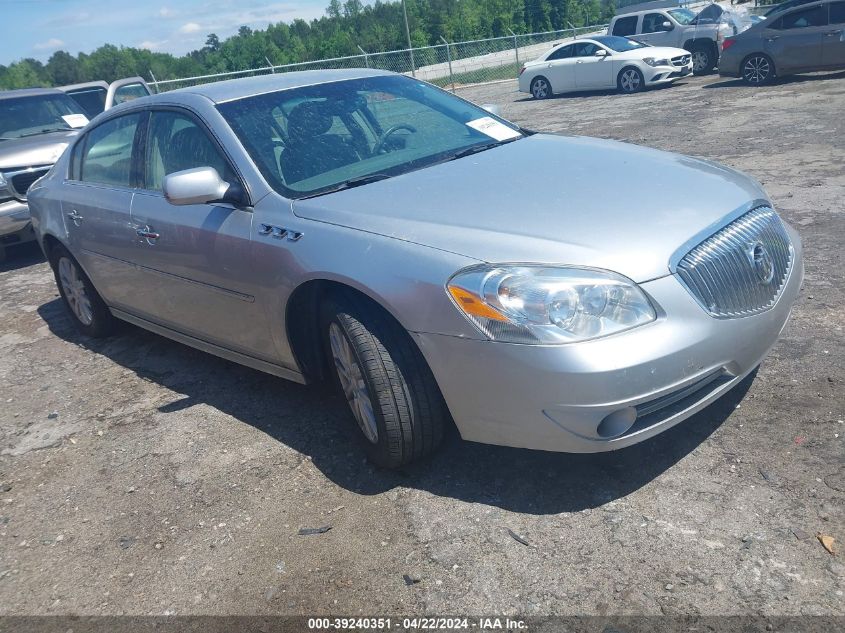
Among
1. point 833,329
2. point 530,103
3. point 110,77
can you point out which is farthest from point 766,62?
point 110,77

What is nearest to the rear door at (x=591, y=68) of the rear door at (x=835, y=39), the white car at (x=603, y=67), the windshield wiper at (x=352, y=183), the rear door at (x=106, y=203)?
the white car at (x=603, y=67)

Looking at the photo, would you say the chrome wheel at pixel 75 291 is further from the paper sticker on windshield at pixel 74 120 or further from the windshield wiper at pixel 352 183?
the paper sticker on windshield at pixel 74 120

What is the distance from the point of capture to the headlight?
8.74 feet

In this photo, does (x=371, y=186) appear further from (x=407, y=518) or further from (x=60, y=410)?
(x=60, y=410)

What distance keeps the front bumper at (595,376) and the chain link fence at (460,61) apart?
74.0 ft

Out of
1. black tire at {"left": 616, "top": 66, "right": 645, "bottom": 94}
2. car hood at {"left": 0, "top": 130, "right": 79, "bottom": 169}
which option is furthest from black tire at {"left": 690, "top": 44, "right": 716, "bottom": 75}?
car hood at {"left": 0, "top": 130, "right": 79, "bottom": 169}

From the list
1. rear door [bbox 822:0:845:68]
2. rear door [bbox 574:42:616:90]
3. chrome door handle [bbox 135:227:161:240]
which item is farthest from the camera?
rear door [bbox 574:42:616:90]

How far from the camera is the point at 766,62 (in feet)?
49.4

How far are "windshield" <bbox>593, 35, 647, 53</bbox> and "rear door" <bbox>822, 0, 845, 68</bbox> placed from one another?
4743mm

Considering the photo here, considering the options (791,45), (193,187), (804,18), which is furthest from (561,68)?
(193,187)

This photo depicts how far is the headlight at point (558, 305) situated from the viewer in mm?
2664

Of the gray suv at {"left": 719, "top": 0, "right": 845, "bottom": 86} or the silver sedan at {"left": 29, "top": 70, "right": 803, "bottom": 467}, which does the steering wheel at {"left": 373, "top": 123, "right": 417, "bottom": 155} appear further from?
the gray suv at {"left": 719, "top": 0, "right": 845, "bottom": 86}

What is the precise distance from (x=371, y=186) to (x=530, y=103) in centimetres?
1680

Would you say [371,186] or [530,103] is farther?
[530,103]
